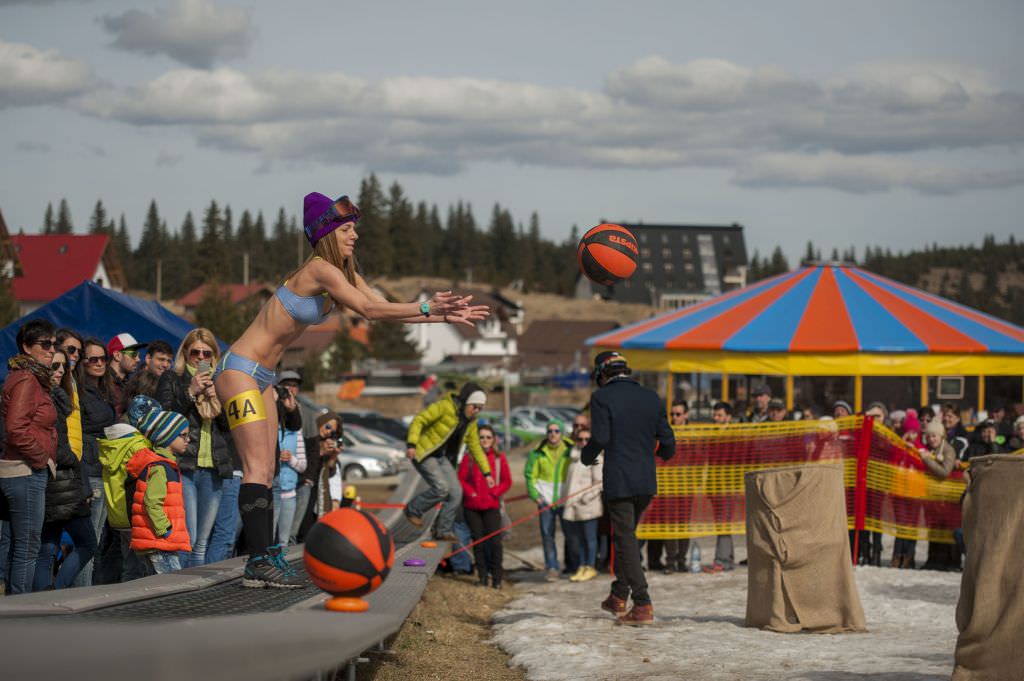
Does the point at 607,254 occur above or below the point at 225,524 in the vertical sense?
above

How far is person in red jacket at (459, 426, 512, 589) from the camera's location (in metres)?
13.0

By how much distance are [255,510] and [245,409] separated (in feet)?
1.80

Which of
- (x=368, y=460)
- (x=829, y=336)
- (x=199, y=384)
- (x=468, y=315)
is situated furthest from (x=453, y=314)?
(x=368, y=460)

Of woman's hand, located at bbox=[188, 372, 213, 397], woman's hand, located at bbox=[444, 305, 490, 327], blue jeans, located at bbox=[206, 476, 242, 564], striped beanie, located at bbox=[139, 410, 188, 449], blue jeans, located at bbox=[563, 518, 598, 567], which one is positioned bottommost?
blue jeans, located at bbox=[563, 518, 598, 567]

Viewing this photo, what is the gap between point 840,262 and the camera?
24.8 m

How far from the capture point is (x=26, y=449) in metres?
7.64

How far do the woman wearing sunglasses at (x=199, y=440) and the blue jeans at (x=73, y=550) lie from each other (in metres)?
0.67

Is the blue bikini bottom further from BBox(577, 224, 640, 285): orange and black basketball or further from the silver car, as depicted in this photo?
the silver car

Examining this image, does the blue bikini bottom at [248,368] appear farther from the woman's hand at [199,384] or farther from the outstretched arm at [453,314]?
the woman's hand at [199,384]

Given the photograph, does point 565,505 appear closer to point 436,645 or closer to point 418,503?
point 418,503

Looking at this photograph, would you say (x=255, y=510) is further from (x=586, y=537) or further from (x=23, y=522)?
(x=586, y=537)

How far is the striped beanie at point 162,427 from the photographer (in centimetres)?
844

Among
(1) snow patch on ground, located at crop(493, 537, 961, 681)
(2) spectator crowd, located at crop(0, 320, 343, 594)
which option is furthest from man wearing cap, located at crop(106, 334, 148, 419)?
(1) snow patch on ground, located at crop(493, 537, 961, 681)

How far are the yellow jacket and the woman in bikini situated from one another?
6.35 m
